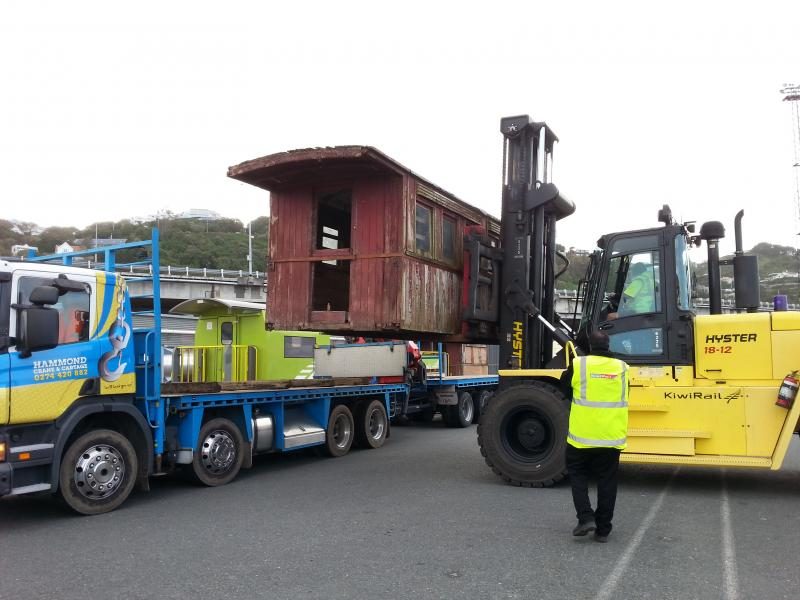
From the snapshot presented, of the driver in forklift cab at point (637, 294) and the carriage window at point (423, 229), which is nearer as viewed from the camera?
the driver in forklift cab at point (637, 294)

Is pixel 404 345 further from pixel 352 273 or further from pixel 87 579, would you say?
pixel 87 579

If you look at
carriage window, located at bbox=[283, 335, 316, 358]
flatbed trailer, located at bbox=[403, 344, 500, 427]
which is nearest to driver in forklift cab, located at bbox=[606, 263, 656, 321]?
flatbed trailer, located at bbox=[403, 344, 500, 427]

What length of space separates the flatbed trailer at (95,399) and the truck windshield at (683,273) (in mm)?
5790

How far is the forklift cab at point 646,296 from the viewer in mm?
8359

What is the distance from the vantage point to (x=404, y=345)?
47.9 ft

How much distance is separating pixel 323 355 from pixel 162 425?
7255 millimetres

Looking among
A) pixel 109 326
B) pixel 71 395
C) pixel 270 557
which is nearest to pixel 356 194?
pixel 109 326

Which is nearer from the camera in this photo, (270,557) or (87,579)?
(87,579)

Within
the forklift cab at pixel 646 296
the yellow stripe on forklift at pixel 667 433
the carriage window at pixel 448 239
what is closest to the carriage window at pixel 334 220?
the carriage window at pixel 448 239

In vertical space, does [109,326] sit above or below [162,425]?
above

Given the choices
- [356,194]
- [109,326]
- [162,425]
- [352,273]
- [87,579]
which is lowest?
[87,579]

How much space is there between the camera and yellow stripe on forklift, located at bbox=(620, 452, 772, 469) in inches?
303

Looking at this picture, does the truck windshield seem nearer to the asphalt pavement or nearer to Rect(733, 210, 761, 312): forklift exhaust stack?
Rect(733, 210, 761, 312): forklift exhaust stack

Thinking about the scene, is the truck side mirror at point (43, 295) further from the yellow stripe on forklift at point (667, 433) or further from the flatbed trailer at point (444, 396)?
the flatbed trailer at point (444, 396)
